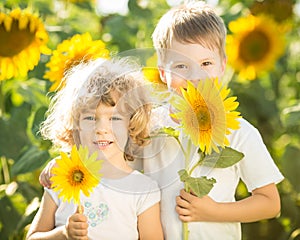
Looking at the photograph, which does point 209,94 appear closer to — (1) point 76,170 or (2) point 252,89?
(1) point 76,170

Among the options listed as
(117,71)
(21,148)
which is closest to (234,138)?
(117,71)

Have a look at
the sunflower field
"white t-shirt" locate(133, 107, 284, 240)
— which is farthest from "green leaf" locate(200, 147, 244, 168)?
the sunflower field

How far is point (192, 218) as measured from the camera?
1.72m

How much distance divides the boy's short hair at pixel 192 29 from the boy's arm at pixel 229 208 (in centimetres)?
30

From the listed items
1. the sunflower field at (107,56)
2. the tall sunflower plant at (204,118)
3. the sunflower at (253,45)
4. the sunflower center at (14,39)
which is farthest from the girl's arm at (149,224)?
the sunflower at (253,45)

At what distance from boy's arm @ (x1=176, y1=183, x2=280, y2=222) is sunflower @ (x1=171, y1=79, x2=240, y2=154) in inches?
7.4

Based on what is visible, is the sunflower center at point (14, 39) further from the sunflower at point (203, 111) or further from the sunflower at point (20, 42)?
the sunflower at point (203, 111)

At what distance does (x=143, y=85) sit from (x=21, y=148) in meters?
0.81

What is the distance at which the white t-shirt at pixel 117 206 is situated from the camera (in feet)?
5.55

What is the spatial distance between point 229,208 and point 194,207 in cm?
9

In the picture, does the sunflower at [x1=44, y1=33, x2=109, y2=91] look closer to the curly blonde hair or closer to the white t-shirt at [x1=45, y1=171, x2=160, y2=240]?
the curly blonde hair

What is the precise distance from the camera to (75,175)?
1568 mm

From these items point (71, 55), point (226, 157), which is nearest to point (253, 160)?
point (226, 157)

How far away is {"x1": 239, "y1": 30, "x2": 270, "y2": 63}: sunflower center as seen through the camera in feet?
9.70
